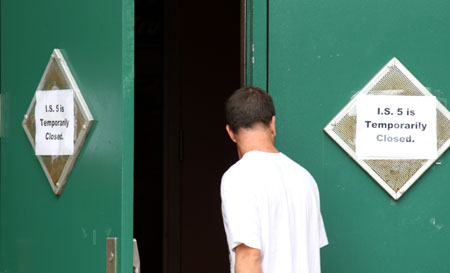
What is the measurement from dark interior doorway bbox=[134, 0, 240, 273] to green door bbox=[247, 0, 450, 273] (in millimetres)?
2533

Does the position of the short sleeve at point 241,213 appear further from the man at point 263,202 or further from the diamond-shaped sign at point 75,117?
the diamond-shaped sign at point 75,117

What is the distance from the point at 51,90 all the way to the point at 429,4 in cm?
155

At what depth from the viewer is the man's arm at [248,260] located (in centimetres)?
238

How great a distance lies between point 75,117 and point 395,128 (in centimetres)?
128

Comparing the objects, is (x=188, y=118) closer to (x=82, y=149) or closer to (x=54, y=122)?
(x=54, y=122)

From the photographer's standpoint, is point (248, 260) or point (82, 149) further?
point (82, 149)

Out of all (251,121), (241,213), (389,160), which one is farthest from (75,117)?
(389,160)

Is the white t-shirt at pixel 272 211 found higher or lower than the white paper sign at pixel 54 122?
lower

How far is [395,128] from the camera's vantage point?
10.1 feet

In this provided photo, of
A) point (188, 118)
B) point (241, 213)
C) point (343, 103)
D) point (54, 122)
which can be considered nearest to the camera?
point (241, 213)

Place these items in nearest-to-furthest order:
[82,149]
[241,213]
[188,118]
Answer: [241,213]
[82,149]
[188,118]

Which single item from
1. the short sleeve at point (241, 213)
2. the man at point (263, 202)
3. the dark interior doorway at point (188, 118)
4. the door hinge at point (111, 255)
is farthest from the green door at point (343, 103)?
the dark interior doorway at point (188, 118)

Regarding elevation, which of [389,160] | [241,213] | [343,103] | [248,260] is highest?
[343,103]

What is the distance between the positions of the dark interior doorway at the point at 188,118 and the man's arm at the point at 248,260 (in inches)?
123
